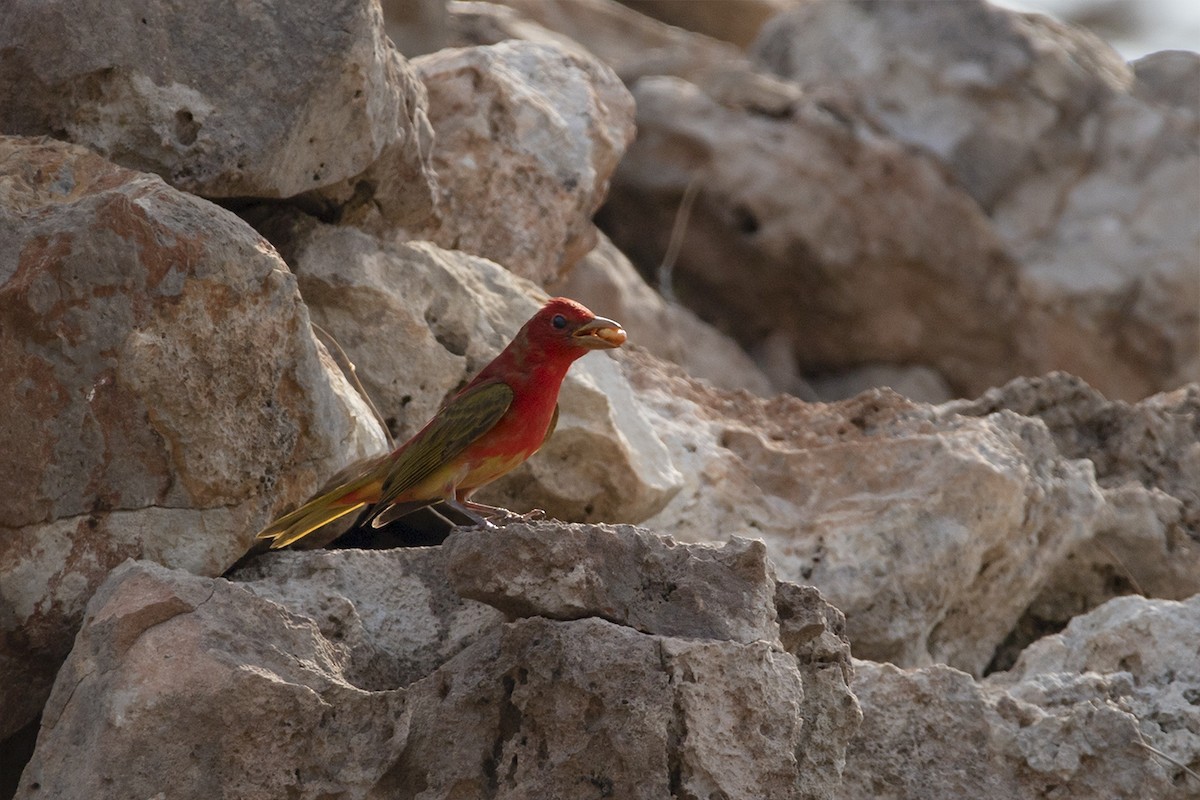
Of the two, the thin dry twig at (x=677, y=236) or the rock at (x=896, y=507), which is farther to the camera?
the thin dry twig at (x=677, y=236)

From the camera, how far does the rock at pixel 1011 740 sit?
4.11 m

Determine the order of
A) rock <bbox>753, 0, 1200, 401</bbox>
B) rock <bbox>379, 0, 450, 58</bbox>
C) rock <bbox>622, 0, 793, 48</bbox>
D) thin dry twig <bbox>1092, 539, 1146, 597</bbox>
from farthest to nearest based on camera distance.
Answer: rock <bbox>622, 0, 793, 48</bbox>
rock <bbox>753, 0, 1200, 401</bbox>
rock <bbox>379, 0, 450, 58</bbox>
thin dry twig <bbox>1092, 539, 1146, 597</bbox>

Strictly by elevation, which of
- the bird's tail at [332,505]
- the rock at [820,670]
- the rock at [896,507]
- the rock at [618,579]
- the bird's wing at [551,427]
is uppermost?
the rock at [618,579]

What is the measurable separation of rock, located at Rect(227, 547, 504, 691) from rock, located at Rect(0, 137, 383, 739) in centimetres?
17

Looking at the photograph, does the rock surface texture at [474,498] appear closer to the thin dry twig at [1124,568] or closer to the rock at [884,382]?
the thin dry twig at [1124,568]

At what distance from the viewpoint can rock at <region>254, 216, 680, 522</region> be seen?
16.0ft

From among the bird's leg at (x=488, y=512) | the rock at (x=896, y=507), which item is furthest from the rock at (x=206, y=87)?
the rock at (x=896, y=507)

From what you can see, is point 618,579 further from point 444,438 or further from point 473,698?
point 444,438

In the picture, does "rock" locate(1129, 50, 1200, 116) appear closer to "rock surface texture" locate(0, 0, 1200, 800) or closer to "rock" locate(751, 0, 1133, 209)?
"rock" locate(751, 0, 1133, 209)

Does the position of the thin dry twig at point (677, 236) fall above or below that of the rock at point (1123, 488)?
below

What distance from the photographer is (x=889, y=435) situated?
5.78m

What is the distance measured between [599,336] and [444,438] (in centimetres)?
55

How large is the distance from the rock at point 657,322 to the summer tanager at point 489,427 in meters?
2.40

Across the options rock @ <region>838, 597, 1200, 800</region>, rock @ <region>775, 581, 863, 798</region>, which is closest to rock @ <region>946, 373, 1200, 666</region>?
rock @ <region>838, 597, 1200, 800</region>
